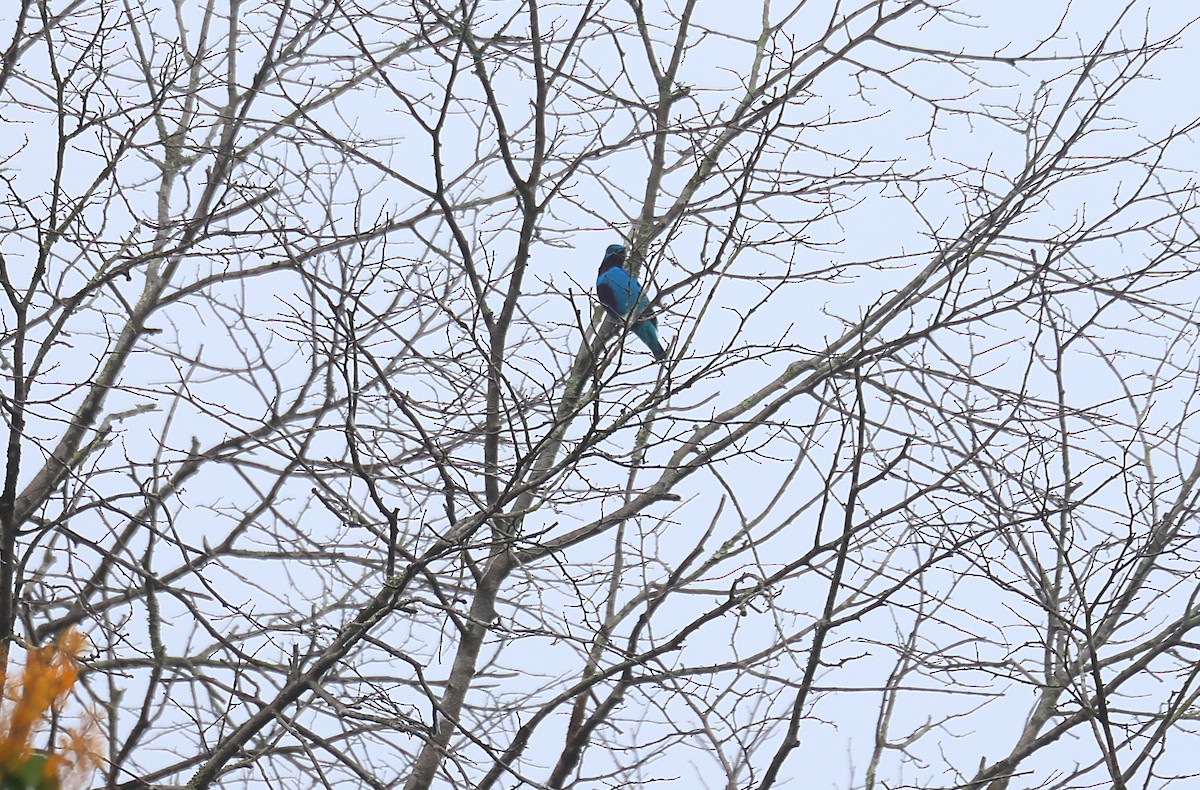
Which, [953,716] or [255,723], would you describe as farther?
[953,716]

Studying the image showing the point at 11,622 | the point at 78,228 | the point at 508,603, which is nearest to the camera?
the point at 11,622

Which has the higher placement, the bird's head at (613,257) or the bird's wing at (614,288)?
the bird's head at (613,257)

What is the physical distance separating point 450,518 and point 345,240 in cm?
147

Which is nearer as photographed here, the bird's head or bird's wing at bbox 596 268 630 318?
bird's wing at bbox 596 268 630 318

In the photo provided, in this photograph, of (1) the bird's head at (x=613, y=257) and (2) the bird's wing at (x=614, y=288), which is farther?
(1) the bird's head at (x=613, y=257)

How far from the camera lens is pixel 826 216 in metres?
5.07

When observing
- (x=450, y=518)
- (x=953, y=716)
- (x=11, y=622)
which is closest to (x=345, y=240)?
(x=450, y=518)

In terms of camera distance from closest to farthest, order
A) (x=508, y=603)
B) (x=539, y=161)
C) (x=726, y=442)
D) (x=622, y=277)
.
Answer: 1. (x=539, y=161)
2. (x=726, y=442)
3. (x=508, y=603)
4. (x=622, y=277)

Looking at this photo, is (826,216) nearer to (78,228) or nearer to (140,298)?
(78,228)

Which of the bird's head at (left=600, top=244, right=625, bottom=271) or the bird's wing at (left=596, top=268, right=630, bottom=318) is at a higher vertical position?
the bird's head at (left=600, top=244, right=625, bottom=271)

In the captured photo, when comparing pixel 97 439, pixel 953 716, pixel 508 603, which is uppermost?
pixel 97 439

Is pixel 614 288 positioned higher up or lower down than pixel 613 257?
lower down

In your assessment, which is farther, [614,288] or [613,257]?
[613,257]

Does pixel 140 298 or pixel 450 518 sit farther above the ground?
pixel 140 298
